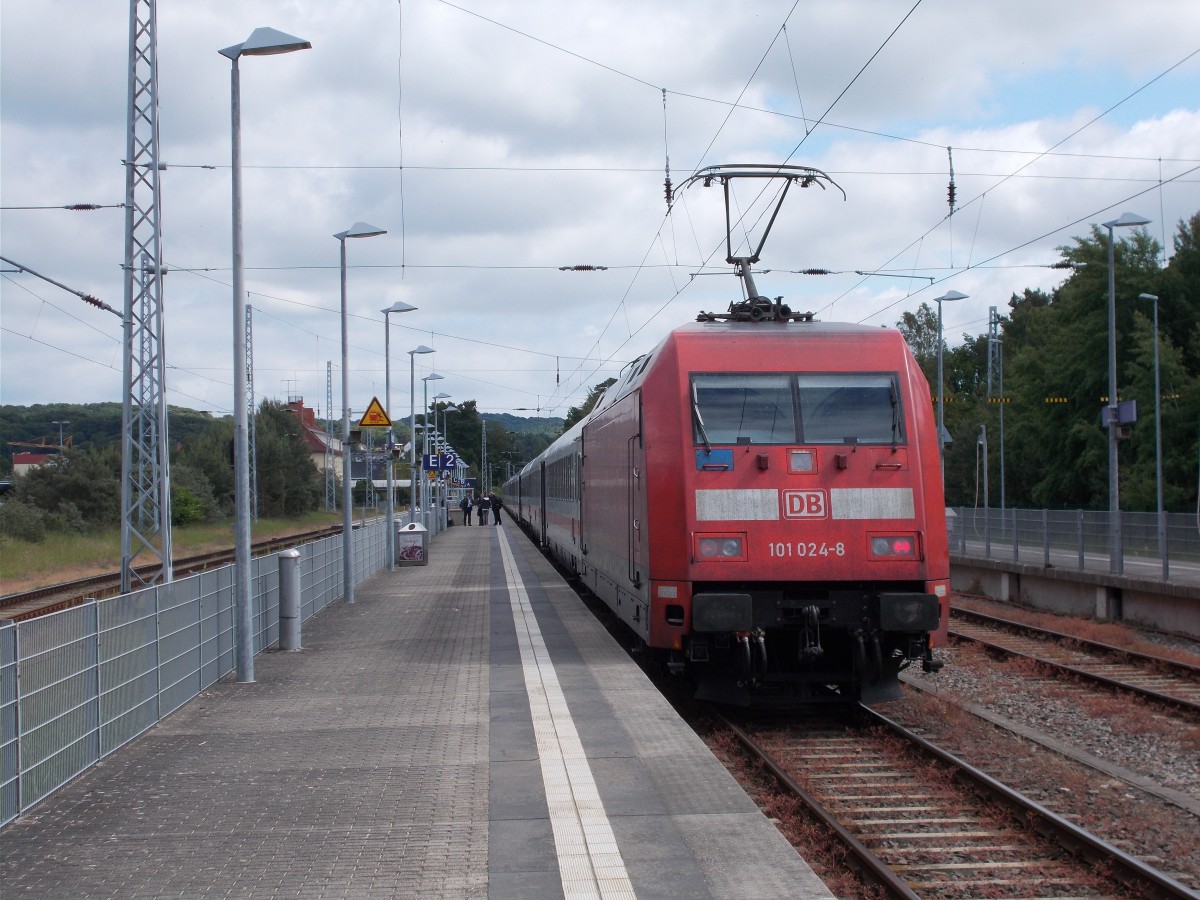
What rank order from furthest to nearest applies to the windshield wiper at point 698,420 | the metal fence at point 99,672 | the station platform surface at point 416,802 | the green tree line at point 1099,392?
the green tree line at point 1099,392 → the windshield wiper at point 698,420 → the metal fence at point 99,672 → the station platform surface at point 416,802

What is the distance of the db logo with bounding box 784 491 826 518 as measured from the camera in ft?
32.7

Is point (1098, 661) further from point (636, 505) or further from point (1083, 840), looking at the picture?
point (1083, 840)

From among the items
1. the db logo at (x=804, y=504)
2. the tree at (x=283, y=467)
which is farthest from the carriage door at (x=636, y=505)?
the tree at (x=283, y=467)

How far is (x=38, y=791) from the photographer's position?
22.4ft

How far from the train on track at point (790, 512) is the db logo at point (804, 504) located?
0.01 m

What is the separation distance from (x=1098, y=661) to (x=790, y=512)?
7.39 m

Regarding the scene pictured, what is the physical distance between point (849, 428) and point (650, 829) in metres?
5.04

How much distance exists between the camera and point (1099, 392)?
44062mm

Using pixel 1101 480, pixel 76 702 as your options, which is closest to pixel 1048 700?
pixel 76 702

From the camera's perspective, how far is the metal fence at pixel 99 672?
21.5ft

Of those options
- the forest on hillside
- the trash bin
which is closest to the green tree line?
the forest on hillside

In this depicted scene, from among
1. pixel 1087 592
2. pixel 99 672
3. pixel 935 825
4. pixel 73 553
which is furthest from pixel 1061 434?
pixel 99 672

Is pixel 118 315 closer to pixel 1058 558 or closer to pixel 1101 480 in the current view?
pixel 1058 558

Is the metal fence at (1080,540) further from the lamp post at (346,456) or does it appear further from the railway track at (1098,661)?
the lamp post at (346,456)
